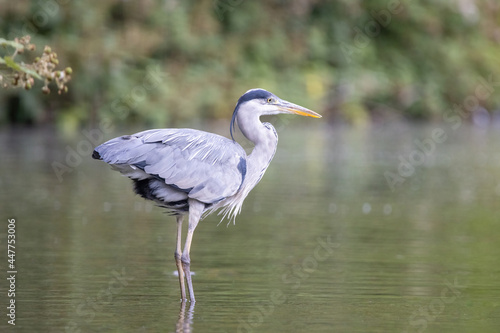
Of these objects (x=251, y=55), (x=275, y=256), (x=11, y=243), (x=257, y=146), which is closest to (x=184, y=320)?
(x=257, y=146)

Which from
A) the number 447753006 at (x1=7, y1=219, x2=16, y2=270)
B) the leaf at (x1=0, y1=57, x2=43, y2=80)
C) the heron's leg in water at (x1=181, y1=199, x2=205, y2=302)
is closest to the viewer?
the leaf at (x1=0, y1=57, x2=43, y2=80)

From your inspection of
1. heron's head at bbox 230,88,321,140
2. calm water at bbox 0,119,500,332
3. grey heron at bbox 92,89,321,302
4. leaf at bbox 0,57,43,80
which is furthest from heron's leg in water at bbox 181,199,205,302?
leaf at bbox 0,57,43,80

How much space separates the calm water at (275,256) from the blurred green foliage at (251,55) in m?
10.8

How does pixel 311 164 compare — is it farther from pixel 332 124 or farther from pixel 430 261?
pixel 332 124

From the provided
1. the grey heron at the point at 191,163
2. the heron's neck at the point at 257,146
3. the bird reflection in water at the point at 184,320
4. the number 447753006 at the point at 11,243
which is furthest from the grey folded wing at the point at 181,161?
the number 447753006 at the point at 11,243

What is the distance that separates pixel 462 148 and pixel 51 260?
736 inches

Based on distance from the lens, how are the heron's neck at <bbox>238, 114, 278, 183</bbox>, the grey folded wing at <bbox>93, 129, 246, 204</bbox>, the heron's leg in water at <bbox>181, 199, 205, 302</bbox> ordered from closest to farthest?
the grey folded wing at <bbox>93, 129, 246, 204</bbox>
the heron's leg in water at <bbox>181, 199, 205, 302</bbox>
the heron's neck at <bbox>238, 114, 278, 183</bbox>

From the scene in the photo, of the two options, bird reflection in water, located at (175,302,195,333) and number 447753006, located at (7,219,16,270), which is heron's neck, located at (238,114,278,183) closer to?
bird reflection in water, located at (175,302,195,333)

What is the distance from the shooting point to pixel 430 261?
952cm

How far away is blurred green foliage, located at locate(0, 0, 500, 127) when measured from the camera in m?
29.6

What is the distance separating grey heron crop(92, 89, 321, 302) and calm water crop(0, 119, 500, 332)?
65 centimetres

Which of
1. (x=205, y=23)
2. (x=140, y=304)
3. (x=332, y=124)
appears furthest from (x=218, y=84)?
(x=140, y=304)

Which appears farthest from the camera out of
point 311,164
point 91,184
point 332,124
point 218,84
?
point 332,124

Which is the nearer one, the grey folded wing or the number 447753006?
the grey folded wing
